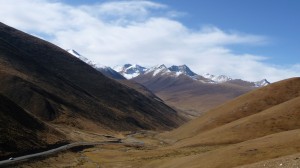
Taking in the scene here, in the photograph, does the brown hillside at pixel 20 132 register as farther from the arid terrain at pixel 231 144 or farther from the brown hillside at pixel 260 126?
the brown hillside at pixel 260 126

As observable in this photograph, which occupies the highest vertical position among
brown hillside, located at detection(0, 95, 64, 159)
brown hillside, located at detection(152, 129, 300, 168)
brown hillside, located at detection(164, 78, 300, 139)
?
brown hillside, located at detection(164, 78, 300, 139)

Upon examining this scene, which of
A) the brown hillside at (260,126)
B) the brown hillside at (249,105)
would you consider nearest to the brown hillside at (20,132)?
the brown hillside at (260,126)

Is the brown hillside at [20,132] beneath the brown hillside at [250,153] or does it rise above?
beneath

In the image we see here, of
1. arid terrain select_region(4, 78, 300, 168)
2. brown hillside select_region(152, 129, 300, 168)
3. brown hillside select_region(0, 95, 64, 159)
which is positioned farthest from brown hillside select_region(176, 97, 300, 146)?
brown hillside select_region(0, 95, 64, 159)

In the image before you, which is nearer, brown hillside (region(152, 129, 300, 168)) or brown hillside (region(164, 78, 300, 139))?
brown hillside (region(152, 129, 300, 168))

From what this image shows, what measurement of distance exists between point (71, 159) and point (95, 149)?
2233 cm

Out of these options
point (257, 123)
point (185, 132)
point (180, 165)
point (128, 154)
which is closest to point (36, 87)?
point (185, 132)

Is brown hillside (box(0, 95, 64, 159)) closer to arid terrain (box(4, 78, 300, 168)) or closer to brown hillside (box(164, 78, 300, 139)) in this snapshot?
arid terrain (box(4, 78, 300, 168))

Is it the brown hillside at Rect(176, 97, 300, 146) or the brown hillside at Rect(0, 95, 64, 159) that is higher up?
the brown hillside at Rect(176, 97, 300, 146)

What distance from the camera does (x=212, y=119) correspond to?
151m

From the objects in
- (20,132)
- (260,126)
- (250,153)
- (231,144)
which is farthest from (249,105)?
(250,153)

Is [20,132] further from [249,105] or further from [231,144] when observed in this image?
[249,105]

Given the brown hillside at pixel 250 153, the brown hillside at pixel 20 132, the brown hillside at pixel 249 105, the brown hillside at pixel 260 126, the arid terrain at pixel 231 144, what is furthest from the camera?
the brown hillside at pixel 249 105

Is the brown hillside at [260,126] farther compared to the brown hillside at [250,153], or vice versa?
the brown hillside at [260,126]
